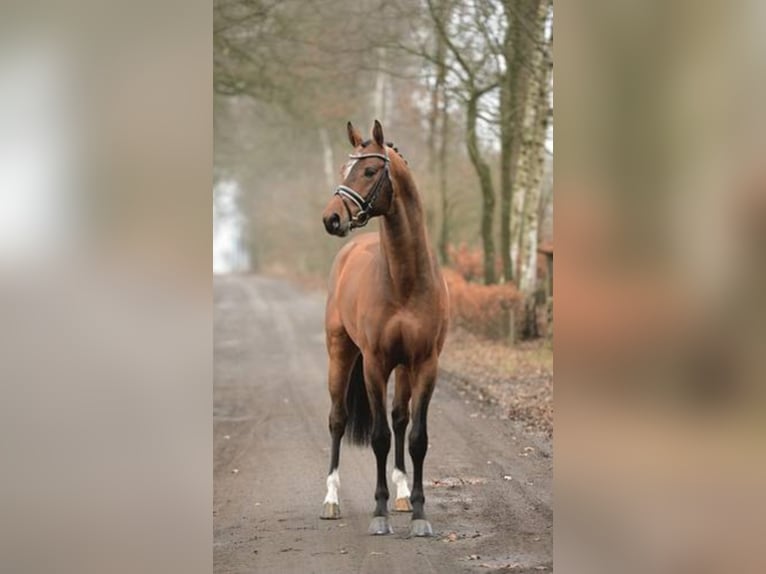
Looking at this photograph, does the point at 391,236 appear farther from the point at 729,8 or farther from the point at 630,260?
the point at 729,8

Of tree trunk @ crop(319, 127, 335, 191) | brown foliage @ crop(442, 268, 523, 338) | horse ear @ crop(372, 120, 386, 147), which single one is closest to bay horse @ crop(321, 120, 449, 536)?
horse ear @ crop(372, 120, 386, 147)

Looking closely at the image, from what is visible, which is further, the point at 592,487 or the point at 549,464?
the point at 549,464

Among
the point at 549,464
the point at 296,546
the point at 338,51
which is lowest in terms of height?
the point at 296,546

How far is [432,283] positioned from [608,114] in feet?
4.81

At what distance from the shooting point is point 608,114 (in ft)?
9.42

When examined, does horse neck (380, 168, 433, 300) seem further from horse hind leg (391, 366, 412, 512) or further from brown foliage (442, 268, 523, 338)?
brown foliage (442, 268, 523, 338)

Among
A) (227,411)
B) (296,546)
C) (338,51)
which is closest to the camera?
(296,546)

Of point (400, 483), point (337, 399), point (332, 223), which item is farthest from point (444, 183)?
point (332, 223)

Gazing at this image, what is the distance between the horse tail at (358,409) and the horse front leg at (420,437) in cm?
31

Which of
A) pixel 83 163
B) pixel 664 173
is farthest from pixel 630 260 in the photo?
pixel 83 163

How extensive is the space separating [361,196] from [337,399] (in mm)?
1213

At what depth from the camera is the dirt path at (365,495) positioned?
4016 millimetres

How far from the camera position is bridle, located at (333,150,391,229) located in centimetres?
380

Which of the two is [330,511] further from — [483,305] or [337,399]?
[483,305]
